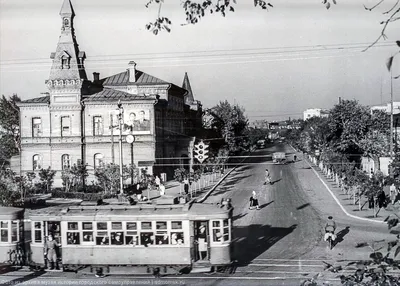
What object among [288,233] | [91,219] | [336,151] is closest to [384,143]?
[336,151]

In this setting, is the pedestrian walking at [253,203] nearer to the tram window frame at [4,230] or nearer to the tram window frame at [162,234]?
the tram window frame at [162,234]

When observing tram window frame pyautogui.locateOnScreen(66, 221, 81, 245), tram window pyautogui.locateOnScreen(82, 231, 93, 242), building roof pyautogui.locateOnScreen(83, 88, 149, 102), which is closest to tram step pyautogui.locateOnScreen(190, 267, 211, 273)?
tram window pyautogui.locateOnScreen(82, 231, 93, 242)

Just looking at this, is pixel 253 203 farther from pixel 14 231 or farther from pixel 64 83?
pixel 64 83

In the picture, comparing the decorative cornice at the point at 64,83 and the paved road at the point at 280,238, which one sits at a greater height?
the decorative cornice at the point at 64,83

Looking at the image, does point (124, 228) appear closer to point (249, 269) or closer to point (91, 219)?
point (91, 219)

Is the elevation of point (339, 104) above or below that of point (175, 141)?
above

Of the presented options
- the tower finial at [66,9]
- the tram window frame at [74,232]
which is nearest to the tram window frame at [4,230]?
the tram window frame at [74,232]

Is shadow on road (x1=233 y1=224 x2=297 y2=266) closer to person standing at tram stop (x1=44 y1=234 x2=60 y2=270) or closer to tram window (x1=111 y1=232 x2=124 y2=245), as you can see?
tram window (x1=111 y1=232 x2=124 y2=245)

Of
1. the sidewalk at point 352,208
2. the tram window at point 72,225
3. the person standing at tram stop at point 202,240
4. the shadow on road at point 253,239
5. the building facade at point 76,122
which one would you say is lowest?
the shadow on road at point 253,239
